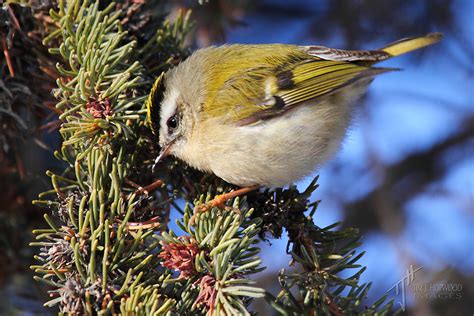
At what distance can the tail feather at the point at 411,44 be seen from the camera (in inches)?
77.7

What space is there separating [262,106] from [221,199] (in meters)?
0.47

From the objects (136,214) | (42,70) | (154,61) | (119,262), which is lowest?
(119,262)

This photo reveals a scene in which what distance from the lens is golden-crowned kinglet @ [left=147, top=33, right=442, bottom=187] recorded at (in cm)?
166

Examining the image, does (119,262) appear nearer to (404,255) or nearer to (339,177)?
(404,255)

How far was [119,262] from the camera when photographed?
1169mm

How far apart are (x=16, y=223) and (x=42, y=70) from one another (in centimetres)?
52

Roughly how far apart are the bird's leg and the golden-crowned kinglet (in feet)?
0.12

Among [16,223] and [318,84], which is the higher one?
[318,84]

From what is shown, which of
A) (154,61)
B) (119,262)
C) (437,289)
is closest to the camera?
(119,262)

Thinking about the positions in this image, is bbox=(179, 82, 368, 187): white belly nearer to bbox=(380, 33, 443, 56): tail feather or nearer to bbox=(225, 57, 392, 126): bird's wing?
bbox=(225, 57, 392, 126): bird's wing

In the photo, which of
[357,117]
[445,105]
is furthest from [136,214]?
[445,105]
